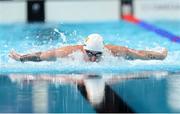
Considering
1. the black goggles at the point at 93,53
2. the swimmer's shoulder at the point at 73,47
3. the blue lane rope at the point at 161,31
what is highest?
the blue lane rope at the point at 161,31

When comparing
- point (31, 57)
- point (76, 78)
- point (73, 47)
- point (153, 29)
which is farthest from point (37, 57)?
point (153, 29)

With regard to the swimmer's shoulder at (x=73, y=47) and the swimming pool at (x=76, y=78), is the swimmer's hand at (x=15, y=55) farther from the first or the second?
the swimmer's shoulder at (x=73, y=47)

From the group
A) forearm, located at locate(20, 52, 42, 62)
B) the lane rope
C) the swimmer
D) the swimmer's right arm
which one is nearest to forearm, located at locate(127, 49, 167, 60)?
the swimmer

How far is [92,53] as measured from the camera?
3.67 meters

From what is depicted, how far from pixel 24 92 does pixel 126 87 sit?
2.08 ft

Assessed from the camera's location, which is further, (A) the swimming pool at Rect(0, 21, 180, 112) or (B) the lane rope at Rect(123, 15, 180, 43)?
(B) the lane rope at Rect(123, 15, 180, 43)

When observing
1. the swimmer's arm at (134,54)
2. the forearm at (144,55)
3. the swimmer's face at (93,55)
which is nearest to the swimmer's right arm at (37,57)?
the swimmer's face at (93,55)

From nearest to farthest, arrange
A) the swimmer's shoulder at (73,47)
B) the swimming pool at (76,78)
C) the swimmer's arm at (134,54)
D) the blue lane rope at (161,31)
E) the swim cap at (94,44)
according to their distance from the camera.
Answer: the swimming pool at (76,78)
the swim cap at (94,44)
the swimmer's shoulder at (73,47)
the swimmer's arm at (134,54)
the blue lane rope at (161,31)

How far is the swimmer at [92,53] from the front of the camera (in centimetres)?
366

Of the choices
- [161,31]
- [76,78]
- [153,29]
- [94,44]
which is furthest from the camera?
[153,29]

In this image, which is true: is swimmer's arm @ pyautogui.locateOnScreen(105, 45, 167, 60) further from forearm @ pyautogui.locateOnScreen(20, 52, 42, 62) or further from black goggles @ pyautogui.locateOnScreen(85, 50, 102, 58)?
forearm @ pyautogui.locateOnScreen(20, 52, 42, 62)

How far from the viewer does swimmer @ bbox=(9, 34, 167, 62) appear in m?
3.66

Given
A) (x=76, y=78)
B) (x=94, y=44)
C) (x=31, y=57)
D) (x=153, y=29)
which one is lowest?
(x=76, y=78)

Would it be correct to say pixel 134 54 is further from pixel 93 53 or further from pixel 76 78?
pixel 76 78
